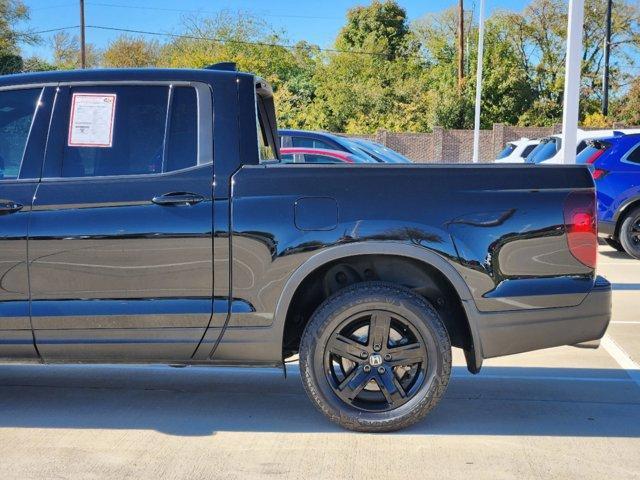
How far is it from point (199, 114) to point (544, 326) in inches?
88.7

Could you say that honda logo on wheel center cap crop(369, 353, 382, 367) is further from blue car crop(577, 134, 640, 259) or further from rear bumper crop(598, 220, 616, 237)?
rear bumper crop(598, 220, 616, 237)

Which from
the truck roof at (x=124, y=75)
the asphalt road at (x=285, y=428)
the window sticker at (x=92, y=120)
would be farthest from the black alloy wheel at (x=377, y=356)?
the window sticker at (x=92, y=120)

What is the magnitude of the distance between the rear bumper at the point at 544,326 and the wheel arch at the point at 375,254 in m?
0.09

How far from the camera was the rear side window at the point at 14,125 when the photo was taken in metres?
4.52

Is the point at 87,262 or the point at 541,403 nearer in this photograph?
the point at 87,262

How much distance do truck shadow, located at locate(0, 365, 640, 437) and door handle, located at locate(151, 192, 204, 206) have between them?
1.33 metres

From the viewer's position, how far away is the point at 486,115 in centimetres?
4166

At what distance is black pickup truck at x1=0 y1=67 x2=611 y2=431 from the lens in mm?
4270

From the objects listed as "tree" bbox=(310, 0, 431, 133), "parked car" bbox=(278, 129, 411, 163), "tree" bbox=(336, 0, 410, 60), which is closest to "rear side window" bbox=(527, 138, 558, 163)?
"parked car" bbox=(278, 129, 411, 163)

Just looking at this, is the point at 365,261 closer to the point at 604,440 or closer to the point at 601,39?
the point at 604,440

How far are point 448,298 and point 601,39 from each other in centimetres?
4807

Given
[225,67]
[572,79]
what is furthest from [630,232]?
[225,67]

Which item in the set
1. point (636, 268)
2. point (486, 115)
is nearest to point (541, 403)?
point (636, 268)

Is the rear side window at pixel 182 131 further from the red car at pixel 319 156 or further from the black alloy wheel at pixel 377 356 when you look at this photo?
the red car at pixel 319 156
